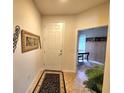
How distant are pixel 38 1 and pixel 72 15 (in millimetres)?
2034

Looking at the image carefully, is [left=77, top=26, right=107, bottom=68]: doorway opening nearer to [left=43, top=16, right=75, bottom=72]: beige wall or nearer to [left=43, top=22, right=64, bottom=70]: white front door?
[left=43, top=16, right=75, bottom=72]: beige wall

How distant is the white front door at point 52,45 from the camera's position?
18.1 feet

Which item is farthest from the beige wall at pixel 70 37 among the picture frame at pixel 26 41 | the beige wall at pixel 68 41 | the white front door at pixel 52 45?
the picture frame at pixel 26 41

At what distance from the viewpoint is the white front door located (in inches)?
218

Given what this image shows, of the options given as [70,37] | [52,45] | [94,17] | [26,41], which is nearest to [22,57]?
[26,41]

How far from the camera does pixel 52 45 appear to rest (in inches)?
220

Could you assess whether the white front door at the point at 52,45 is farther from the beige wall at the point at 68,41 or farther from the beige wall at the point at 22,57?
the beige wall at the point at 22,57
